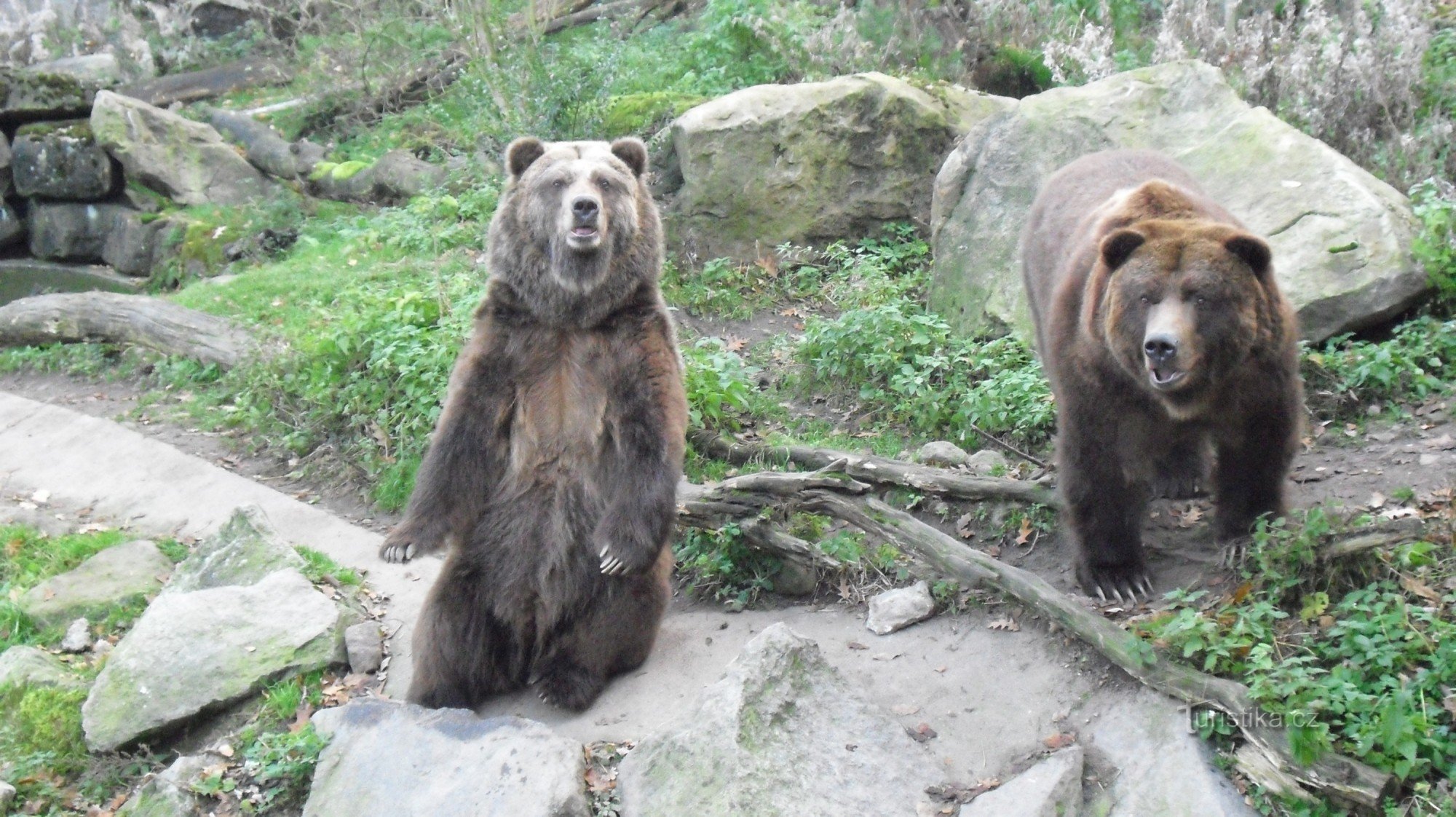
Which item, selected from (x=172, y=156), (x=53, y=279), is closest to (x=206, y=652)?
(x=53, y=279)

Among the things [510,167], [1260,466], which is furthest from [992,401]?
[510,167]

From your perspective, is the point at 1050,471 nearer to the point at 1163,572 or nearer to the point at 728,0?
the point at 1163,572

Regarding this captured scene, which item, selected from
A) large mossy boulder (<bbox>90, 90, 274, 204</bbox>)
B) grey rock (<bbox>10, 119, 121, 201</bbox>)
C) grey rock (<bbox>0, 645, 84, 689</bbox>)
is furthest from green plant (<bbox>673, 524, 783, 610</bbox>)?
grey rock (<bbox>10, 119, 121, 201</bbox>)

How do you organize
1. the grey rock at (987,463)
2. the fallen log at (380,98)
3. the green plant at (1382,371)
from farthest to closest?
the fallen log at (380,98) → the grey rock at (987,463) → the green plant at (1382,371)

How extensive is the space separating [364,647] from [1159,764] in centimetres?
385

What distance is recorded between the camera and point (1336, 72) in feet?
29.8

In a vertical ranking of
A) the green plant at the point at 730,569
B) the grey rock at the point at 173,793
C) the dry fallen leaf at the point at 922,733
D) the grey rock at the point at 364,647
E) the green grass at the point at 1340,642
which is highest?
the green grass at the point at 1340,642

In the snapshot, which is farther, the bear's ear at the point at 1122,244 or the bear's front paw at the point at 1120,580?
the bear's front paw at the point at 1120,580

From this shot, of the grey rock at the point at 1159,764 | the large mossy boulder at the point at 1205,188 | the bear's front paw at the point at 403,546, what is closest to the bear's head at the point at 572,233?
the bear's front paw at the point at 403,546

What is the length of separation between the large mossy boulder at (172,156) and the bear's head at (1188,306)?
13410 mm

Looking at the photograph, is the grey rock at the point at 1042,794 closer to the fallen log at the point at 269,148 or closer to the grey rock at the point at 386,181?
the grey rock at the point at 386,181

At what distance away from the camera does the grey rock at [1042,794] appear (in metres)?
4.16

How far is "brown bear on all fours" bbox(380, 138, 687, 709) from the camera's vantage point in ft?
16.9

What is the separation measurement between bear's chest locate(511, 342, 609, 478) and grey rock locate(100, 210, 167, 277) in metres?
11.6
